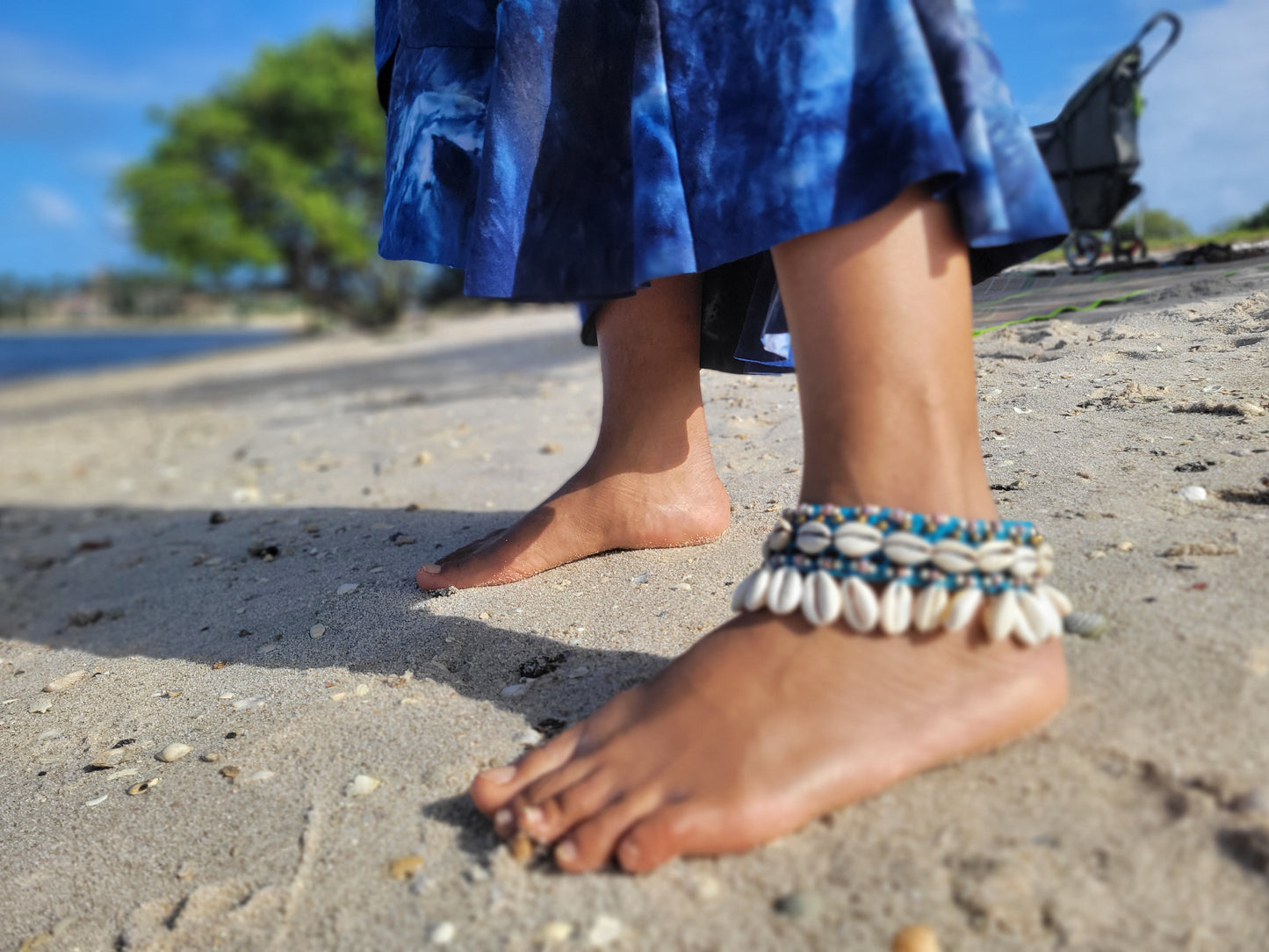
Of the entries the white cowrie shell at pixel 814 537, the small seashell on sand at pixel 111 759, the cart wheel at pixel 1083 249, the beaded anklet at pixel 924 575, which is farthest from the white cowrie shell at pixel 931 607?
the cart wheel at pixel 1083 249

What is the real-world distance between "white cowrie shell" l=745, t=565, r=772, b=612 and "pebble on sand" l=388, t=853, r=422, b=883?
0.41 m

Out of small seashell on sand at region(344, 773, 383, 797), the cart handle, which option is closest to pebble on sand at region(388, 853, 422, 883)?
small seashell on sand at region(344, 773, 383, 797)

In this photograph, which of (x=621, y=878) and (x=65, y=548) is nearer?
(x=621, y=878)

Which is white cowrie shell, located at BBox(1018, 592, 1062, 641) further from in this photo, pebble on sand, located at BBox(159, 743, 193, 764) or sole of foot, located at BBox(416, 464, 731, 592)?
pebble on sand, located at BBox(159, 743, 193, 764)

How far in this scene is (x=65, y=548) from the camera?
9.73 ft

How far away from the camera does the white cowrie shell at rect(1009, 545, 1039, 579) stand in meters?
0.81

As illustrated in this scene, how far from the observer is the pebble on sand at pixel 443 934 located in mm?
716

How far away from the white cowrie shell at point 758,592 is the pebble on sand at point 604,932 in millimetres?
327

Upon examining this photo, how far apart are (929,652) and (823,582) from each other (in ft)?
0.39

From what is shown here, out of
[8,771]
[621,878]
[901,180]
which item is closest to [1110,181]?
[901,180]

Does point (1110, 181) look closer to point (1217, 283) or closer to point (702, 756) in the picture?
point (1217, 283)

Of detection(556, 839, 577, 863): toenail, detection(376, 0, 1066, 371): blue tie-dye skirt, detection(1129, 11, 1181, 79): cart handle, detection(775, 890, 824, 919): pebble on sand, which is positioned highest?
detection(1129, 11, 1181, 79): cart handle

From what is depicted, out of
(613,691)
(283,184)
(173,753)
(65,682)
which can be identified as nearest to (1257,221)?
(613,691)

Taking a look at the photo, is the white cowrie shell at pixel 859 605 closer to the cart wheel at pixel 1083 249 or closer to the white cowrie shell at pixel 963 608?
the white cowrie shell at pixel 963 608
